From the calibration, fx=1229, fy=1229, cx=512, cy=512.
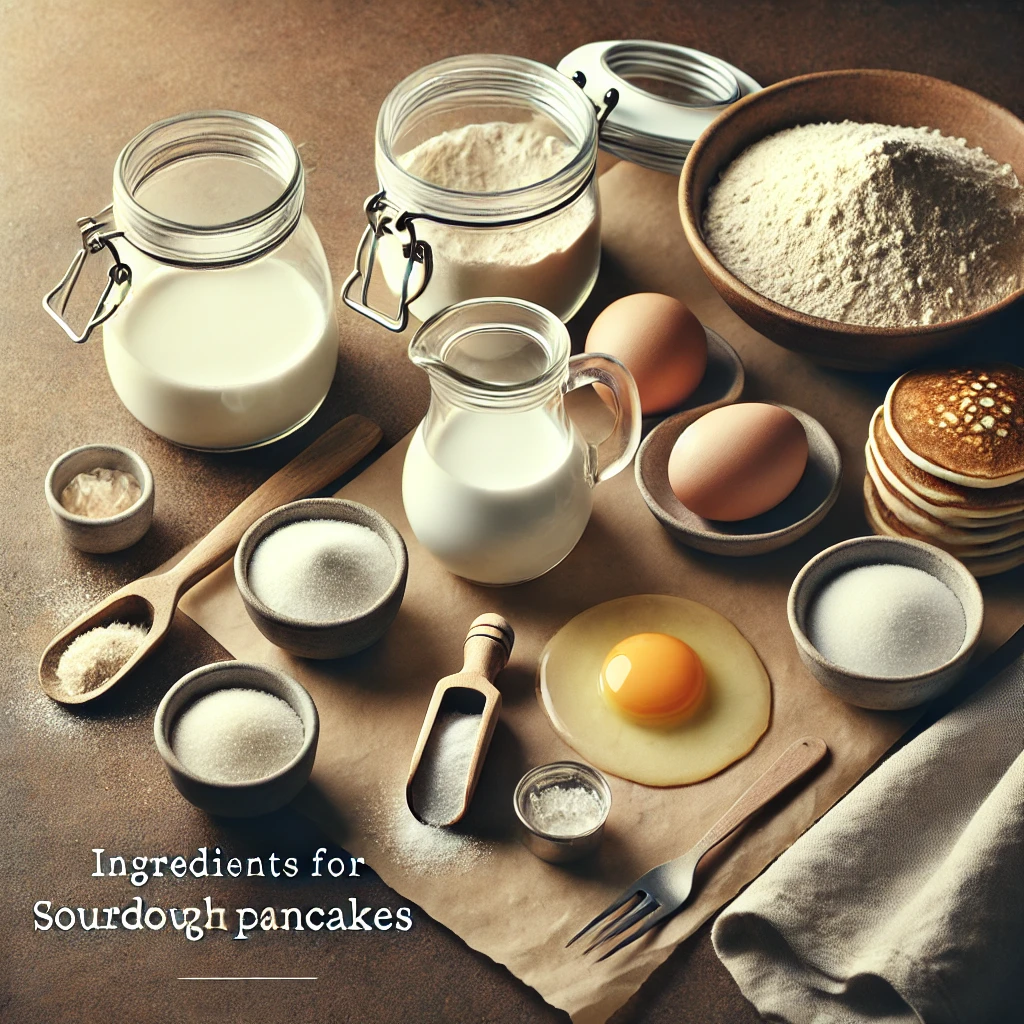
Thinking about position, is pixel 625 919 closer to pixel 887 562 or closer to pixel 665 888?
pixel 665 888

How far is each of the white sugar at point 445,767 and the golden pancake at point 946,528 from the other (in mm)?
486

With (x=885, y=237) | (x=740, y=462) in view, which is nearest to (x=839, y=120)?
(x=885, y=237)

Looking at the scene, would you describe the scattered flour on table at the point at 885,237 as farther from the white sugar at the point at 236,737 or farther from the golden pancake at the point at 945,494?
the white sugar at the point at 236,737

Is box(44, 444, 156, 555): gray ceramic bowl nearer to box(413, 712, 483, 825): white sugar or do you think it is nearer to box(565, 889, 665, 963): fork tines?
box(413, 712, 483, 825): white sugar

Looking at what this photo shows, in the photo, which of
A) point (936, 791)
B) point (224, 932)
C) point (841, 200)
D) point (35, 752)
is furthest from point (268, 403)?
point (936, 791)

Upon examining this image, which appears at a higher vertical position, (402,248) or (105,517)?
(402,248)

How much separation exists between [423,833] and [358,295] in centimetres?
73

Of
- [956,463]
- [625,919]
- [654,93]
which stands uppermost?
[654,93]

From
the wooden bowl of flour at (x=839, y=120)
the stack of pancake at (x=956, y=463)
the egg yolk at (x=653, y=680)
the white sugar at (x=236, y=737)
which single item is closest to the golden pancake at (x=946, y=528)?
the stack of pancake at (x=956, y=463)

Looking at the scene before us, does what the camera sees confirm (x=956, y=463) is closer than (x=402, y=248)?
Yes

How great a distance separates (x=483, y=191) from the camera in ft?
4.66

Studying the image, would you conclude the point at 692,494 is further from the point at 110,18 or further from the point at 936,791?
the point at 110,18

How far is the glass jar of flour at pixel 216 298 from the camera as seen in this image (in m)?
1.27

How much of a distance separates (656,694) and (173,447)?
629 mm
